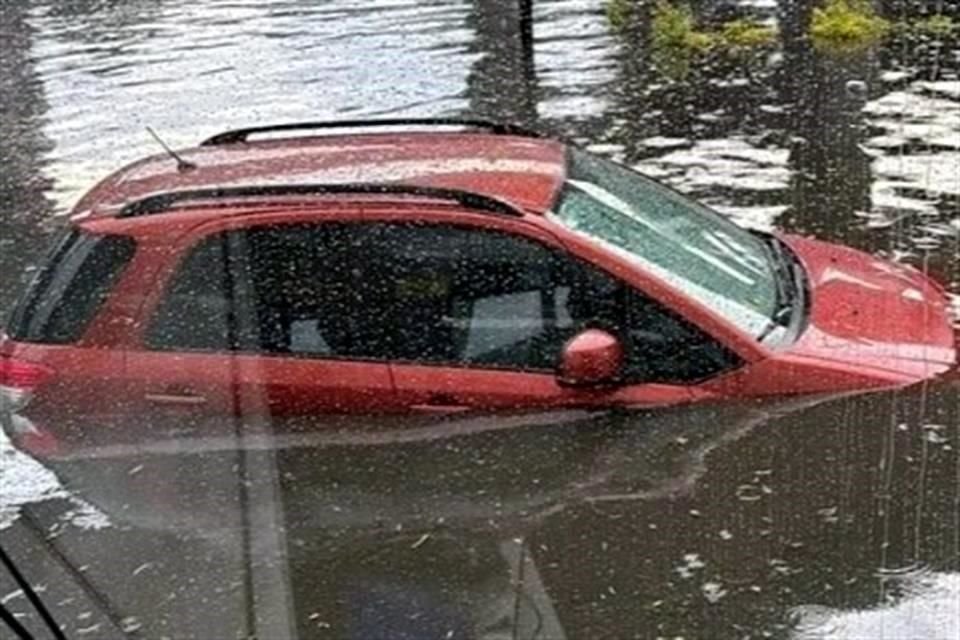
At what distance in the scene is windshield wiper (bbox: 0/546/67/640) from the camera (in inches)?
123

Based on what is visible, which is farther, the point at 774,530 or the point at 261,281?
the point at 261,281

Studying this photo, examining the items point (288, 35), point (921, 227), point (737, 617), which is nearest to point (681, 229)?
point (737, 617)

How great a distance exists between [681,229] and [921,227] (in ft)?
9.20

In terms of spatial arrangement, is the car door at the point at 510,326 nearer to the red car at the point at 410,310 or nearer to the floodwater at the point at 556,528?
the red car at the point at 410,310

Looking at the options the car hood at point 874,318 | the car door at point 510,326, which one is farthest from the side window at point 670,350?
the car hood at point 874,318

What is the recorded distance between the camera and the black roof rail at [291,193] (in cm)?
545

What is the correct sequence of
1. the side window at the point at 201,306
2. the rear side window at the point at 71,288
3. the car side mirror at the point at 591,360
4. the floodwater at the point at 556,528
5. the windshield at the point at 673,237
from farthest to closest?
1. the rear side window at the point at 71,288
2. the side window at the point at 201,306
3. the windshield at the point at 673,237
4. the car side mirror at the point at 591,360
5. the floodwater at the point at 556,528

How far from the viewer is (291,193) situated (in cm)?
564

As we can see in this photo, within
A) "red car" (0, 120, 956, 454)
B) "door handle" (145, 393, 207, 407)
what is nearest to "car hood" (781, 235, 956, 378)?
"red car" (0, 120, 956, 454)

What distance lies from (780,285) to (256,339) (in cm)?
203

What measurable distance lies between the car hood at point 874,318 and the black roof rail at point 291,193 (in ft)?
4.07

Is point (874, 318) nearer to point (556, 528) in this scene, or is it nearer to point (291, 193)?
point (556, 528)

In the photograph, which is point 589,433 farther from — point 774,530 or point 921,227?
point 921,227

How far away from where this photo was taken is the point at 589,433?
5.21 m
